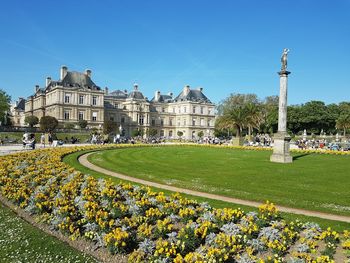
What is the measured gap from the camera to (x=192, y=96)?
101812 millimetres

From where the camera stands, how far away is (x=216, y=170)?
58.3 ft

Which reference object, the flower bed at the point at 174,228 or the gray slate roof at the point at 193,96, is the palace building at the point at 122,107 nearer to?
the gray slate roof at the point at 193,96

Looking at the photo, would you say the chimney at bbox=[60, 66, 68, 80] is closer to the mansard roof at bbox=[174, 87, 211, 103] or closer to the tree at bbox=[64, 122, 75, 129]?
the tree at bbox=[64, 122, 75, 129]

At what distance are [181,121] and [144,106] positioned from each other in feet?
43.7

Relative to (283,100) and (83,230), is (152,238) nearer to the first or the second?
(83,230)

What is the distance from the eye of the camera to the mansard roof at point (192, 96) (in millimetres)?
101219

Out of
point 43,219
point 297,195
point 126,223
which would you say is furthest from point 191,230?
point 297,195

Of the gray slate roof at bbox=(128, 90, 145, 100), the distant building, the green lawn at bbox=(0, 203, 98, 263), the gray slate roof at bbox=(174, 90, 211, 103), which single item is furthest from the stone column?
the distant building

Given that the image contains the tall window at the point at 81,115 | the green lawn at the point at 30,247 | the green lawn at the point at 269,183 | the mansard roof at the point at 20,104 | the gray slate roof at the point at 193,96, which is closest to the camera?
the green lawn at the point at 30,247

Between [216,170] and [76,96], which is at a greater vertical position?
[76,96]

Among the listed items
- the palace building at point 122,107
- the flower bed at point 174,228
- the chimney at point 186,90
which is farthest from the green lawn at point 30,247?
the chimney at point 186,90

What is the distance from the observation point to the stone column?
22078mm

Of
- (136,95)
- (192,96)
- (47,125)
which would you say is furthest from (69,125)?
(192,96)

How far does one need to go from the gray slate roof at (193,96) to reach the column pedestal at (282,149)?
78.6 metres
